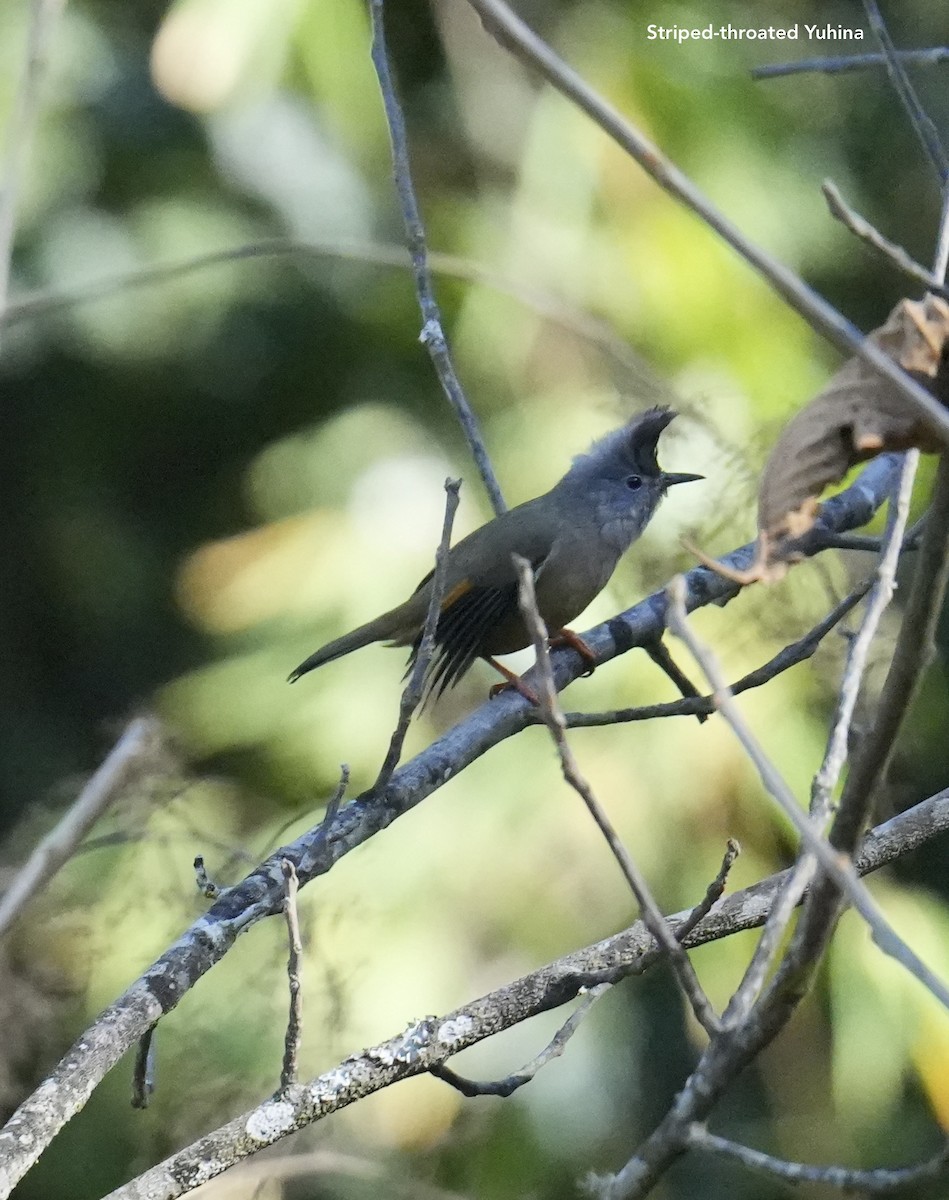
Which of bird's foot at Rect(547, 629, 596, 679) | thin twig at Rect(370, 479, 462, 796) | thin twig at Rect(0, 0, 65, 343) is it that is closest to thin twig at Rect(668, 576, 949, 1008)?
thin twig at Rect(0, 0, 65, 343)

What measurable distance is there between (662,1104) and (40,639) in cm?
288

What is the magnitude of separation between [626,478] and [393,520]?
79 cm

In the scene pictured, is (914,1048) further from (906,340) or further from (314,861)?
(906,340)

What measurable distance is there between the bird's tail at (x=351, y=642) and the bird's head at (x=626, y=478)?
2.22 ft

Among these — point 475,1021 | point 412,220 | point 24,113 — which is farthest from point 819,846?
point 412,220

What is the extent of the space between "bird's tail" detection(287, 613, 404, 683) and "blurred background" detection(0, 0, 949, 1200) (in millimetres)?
344

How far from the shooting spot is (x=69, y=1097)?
65.4 inches

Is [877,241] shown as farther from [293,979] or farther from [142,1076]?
[142,1076]

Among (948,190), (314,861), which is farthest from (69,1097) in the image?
(948,190)

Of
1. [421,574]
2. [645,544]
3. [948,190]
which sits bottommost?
[948,190]

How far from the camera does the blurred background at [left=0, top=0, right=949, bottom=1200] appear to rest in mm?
3855

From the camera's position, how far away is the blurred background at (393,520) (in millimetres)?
3855

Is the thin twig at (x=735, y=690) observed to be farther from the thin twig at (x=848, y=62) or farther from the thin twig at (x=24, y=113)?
the thin twig at (x=24, y=113)

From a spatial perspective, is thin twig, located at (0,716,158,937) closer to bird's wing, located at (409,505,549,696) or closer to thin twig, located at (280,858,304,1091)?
thin twig, located at (280,858,304,1091)
